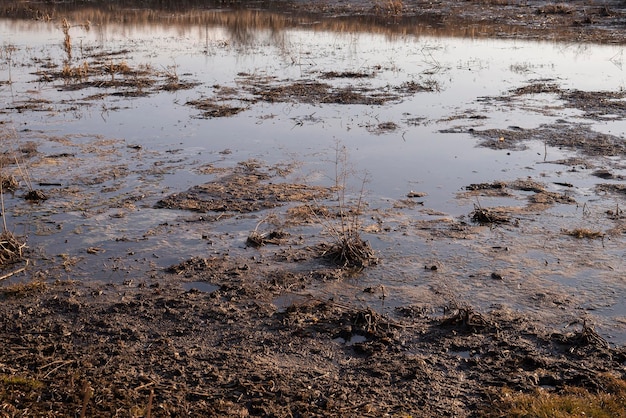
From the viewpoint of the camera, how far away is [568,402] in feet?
14.5

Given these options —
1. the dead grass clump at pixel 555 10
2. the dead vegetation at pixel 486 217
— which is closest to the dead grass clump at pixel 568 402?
the dead vegetation at pixel 486 217

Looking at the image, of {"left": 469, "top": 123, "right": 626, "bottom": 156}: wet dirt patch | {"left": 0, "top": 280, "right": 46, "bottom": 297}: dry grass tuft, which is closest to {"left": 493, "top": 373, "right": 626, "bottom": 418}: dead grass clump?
{"left": 0, "top": 280, "right": 46, "bottom": 297}: dry grass tuft

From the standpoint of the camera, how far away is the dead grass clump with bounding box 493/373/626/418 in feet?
14.1

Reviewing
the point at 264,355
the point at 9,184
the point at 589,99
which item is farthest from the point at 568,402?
the point at 589,99

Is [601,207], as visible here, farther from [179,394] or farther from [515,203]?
[179,394]

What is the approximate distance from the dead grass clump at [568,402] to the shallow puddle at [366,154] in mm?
1010

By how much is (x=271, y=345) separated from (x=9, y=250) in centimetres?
338

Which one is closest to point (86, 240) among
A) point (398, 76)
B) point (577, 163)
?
point (577, 163)

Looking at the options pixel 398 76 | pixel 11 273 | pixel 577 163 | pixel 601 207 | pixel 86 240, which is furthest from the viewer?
pixel 398 76

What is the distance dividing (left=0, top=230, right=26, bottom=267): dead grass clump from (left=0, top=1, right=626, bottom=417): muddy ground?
0.01 m

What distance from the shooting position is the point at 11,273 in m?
6.66

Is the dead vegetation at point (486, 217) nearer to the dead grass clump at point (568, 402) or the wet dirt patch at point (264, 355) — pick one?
the wet dirt patch at point (264, 355)

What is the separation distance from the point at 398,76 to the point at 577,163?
7.75 meters

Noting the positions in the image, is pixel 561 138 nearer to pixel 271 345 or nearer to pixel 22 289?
pixel 271 345
